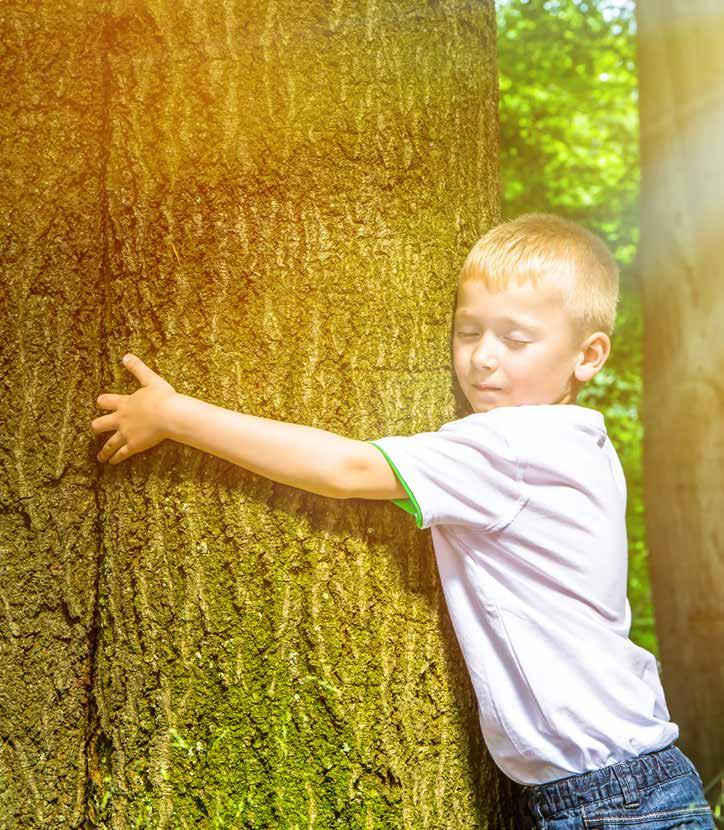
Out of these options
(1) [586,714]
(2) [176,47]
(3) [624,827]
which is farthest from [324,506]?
(2) [176,47]

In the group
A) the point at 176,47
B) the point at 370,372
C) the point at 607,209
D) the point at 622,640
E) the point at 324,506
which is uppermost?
the point at 607,209

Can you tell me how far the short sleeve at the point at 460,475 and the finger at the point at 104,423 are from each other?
0.70 metres

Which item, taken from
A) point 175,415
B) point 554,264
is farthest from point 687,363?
point 175,415

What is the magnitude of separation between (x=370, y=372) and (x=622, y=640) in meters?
0.99

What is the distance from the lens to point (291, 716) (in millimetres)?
2150

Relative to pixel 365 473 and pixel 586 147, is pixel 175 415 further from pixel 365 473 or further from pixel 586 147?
pixel 586 147

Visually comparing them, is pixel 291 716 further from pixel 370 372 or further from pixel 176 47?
pixel 176 47

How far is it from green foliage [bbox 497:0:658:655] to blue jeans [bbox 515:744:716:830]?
732 centimetres

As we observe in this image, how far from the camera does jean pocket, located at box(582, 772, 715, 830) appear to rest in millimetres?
2121

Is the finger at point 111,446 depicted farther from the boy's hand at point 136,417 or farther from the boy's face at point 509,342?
the boy's face at point 509,342

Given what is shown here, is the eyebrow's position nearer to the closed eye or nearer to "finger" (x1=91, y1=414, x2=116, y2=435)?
the closed eye

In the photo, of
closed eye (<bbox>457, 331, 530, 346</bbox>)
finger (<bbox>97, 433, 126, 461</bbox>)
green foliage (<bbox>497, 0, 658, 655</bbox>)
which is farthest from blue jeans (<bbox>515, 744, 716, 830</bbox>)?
green foliage (<bbox>497, 0, 658, 655</bbox>)

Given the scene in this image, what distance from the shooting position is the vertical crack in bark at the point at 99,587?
2.19 metres

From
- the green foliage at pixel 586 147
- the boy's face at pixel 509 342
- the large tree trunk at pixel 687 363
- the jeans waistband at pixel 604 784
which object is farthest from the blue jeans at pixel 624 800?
the green foliage at pixel 586 147
